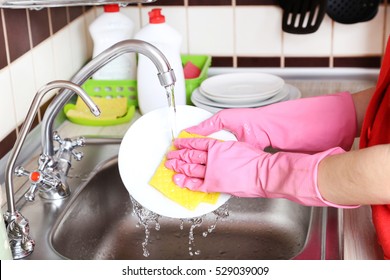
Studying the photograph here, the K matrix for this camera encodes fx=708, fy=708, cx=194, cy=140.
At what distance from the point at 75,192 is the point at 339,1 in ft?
2.85

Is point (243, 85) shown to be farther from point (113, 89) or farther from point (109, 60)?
point (109, 60)

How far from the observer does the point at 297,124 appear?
1.41 m

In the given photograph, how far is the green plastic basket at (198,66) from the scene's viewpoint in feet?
5.95

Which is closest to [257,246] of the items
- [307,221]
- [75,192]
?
[307,221]

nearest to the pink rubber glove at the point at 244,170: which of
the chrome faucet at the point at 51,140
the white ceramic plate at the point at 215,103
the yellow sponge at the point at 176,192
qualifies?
the yellow sponge at the point at 176,192

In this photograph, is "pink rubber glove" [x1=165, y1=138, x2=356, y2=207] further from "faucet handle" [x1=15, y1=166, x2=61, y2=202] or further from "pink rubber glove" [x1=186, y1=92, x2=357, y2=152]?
"faucet handle" [x1=15, y1=166, x2=61, y2=202]

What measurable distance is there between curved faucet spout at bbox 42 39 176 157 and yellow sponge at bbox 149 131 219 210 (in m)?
A: 0.16

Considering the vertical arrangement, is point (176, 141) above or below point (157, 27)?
below

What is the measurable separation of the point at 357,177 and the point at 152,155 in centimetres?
44

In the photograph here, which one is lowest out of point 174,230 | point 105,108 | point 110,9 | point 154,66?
point 174,230

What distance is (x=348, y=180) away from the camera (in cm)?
106

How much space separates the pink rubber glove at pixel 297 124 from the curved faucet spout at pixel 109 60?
0.18 meters

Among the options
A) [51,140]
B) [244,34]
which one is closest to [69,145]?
[51,140]

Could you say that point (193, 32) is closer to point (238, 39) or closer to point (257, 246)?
point (238, 39)
